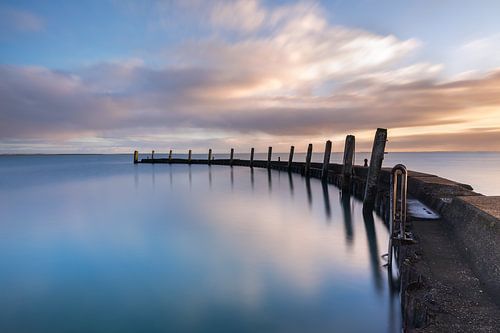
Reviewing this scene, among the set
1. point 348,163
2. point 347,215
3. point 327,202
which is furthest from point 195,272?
point 348,163

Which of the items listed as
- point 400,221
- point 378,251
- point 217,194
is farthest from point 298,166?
point 400,221

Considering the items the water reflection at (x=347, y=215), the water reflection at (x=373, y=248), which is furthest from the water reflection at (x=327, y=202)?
the water reflection at (x=373, y=248)

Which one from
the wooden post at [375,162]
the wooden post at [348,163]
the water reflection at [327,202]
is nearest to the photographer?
the wooden post at [375,162]

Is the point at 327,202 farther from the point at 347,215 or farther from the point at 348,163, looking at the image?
the point at 347,215

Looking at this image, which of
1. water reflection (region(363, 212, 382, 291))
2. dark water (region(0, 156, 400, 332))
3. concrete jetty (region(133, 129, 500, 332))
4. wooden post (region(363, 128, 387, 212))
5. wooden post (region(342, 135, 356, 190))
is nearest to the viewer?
concrete jetty (region(133, 129, 500, 332))

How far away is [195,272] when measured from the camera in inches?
276

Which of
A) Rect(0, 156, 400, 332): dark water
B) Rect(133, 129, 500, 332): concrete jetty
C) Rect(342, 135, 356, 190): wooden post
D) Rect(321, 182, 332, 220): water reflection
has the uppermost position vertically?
Rect(342, 135, 356, 190): wooden post

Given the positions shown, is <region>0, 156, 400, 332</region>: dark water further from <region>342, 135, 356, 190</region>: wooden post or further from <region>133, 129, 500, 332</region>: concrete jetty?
<region>342, 135, 356, 190</region>: wooden post

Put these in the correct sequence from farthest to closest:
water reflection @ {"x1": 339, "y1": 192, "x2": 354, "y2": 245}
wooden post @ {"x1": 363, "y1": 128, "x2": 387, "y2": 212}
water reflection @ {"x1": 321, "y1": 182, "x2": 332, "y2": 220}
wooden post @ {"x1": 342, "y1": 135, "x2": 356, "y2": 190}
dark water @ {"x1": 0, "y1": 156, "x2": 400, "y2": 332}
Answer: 1. wooden post @ {"x1": 342, "y1": 135, "x2": 356, "y2": 190}
2. water reflection @ {"x1": 321, "y1": 182, "x2": 332, "y2": 220}
3. wooden post @ {"x1": 363, "y1": 128, "x2": 387, "y2": 212}
4. water reflection @ {"x1": 339, "y1": 192, "x2": 354, "y2": 245}
5. dark water @ {"x1": 0, "y1": 156, "x2": 400, "y2": 332}

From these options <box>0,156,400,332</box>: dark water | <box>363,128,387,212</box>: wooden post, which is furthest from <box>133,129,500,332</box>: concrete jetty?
<box>363,128,387,212</box>: wooden post

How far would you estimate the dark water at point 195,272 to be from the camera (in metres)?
5.03

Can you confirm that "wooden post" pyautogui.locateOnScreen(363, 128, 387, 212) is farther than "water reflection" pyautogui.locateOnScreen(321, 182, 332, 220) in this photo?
No

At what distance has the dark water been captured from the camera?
5.03 meters

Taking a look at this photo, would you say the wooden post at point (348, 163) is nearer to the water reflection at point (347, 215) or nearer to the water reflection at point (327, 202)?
the water reflection at point (347, 215)
